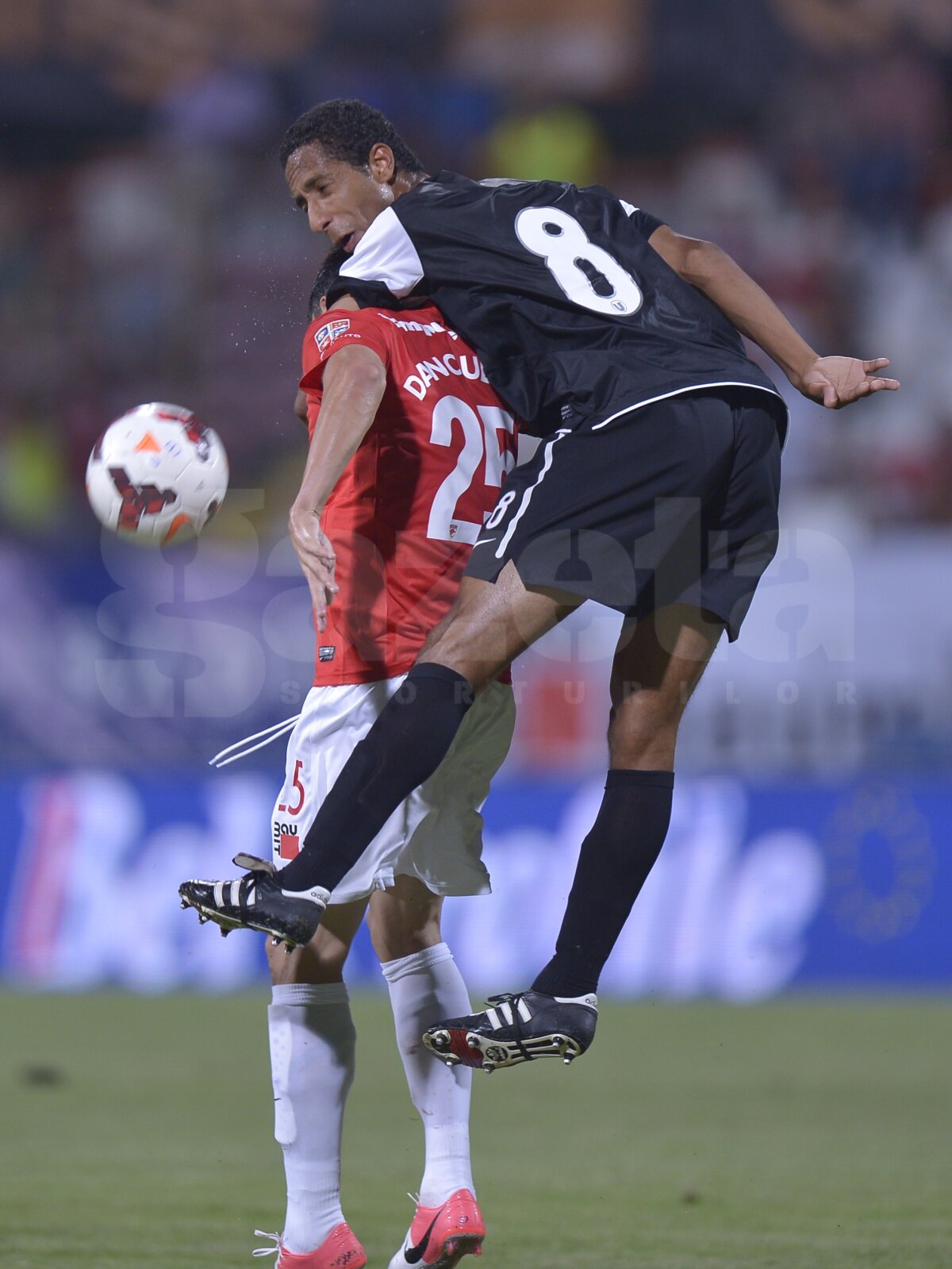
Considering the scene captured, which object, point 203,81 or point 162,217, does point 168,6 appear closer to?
point 203,81

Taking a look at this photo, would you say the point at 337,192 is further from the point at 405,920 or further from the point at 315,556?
the point at 405,920

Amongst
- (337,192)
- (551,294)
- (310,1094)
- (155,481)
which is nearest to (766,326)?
(551,294)

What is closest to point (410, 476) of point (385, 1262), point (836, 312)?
point (385, 1262)

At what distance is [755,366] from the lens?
3432mm

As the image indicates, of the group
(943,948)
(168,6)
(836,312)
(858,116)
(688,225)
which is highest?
(168,6)

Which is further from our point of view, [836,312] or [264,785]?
[836,312]

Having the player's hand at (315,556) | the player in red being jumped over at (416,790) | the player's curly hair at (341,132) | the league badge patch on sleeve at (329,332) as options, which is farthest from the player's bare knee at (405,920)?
the player's curly hair at (341,132)

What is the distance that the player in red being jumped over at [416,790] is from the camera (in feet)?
11.7

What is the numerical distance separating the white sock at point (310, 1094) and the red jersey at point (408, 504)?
0.72 metres

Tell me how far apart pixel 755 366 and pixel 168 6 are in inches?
405

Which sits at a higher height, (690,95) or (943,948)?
(690,95)

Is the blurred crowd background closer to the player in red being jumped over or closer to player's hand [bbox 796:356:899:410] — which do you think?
the player in red being jumped over

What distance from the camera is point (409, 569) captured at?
146 inches

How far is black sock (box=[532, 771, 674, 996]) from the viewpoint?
3322mm
